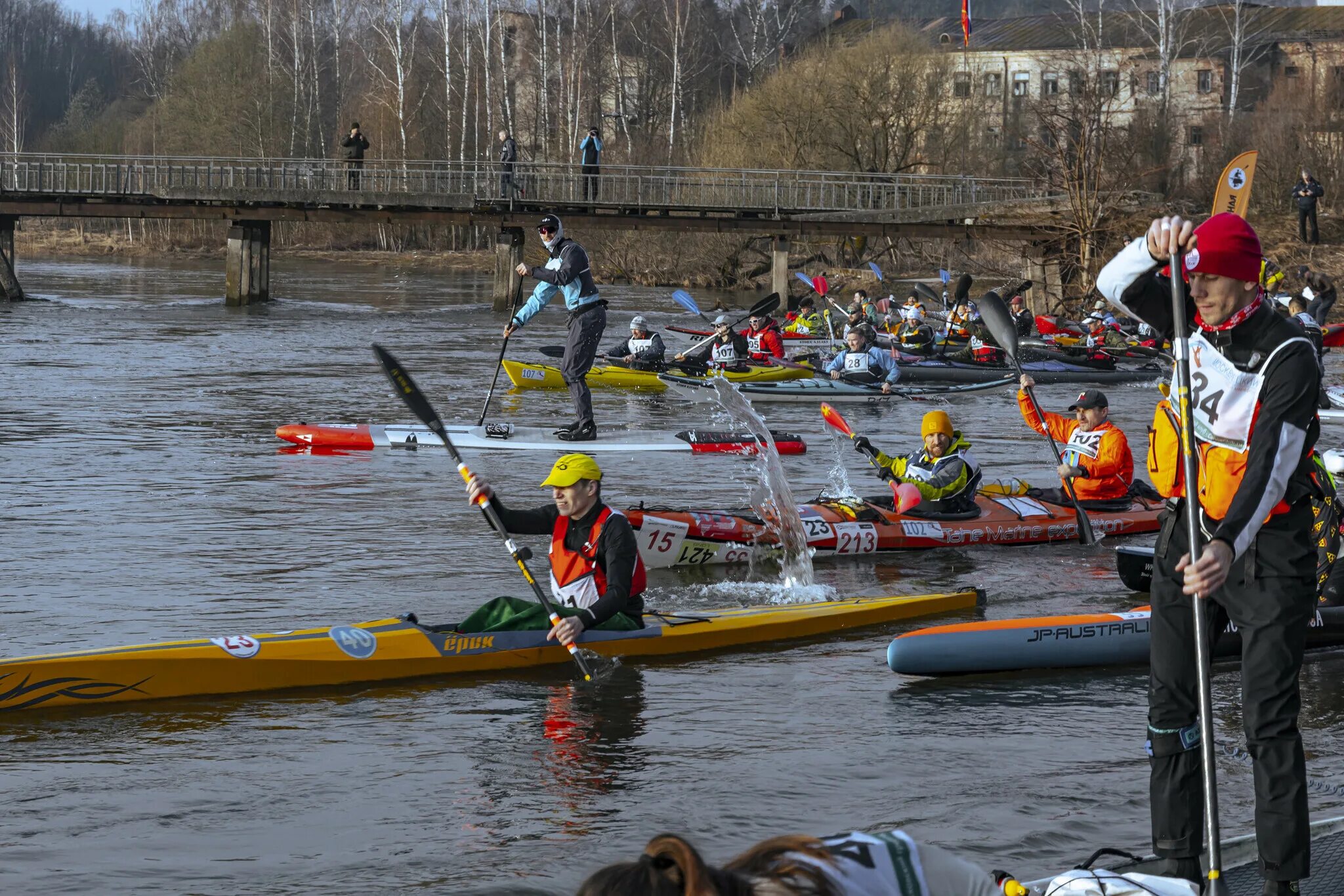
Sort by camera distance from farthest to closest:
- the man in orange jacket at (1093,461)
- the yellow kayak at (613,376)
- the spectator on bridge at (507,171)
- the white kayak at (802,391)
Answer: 1. the spectator on bridge at (507,171)
2. the yellow kayak at (613,376)
3. the white kayak at (802,391)
4. the man in orange jacket at (1093,461)

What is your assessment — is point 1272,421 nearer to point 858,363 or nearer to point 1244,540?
point 1244,540

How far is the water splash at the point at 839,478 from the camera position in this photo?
1113 cm

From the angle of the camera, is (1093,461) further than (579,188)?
No

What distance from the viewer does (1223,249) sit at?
355 cm

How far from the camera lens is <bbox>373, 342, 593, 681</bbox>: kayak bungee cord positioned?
621 cm

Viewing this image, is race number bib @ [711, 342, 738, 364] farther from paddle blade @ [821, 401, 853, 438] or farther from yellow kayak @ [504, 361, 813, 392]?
paddle blade @ [821, 401, 853, 438]

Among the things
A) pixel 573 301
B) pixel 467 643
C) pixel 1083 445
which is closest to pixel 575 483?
pixel 467 643

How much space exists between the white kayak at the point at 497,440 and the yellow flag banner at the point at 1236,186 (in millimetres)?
7029

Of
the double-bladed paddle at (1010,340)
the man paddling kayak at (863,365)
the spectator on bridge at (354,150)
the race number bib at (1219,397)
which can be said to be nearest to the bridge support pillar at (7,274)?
the spectator on bridge at (354,150)

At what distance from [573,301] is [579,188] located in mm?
20207

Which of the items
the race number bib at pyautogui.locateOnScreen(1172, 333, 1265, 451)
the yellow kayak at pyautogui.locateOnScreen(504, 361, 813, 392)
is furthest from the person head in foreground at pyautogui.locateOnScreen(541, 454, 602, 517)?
the yellow kayak at pyautogui.locateOnScreen(504, 361, 813, 392)

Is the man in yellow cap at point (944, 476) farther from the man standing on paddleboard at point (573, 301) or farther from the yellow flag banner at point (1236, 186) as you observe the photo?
the man standing on paddleboard at point (573, 301)

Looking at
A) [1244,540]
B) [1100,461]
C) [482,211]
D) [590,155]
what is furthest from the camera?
[590,155]

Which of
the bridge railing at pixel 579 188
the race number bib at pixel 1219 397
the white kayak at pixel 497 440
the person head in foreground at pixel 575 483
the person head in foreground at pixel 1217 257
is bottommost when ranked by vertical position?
the white kayak at pixel 497 440
